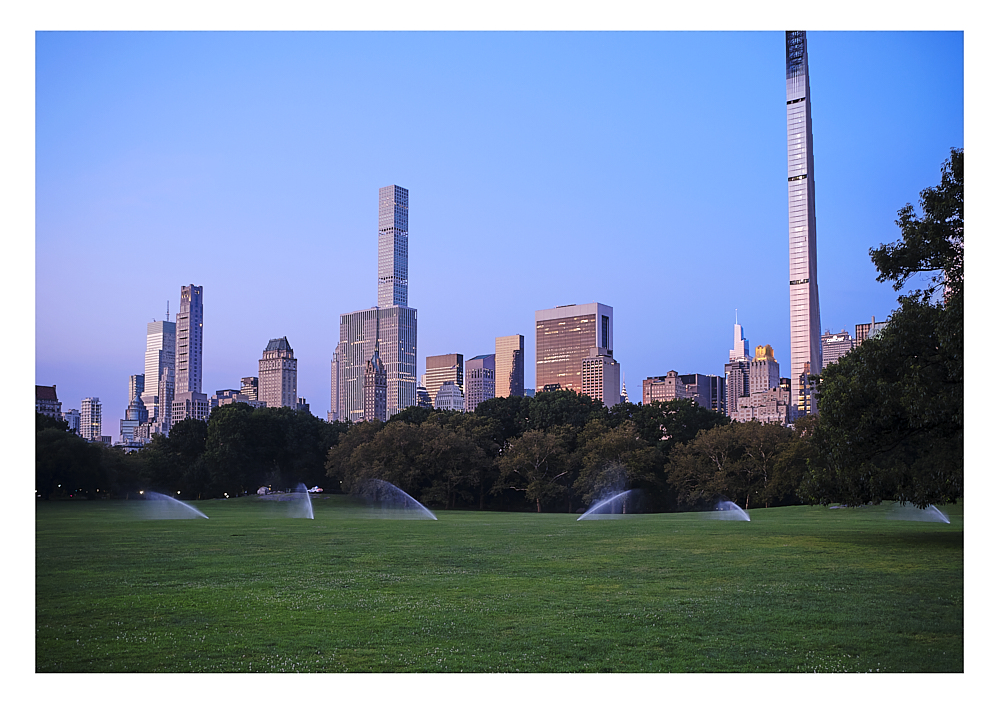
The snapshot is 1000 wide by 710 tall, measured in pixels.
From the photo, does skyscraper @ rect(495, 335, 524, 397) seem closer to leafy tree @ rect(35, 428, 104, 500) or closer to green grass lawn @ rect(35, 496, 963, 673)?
green grass lawn @ rect(35, 496, 963, 673)

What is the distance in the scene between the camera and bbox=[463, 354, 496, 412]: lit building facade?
267ft

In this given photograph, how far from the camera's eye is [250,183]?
64.7ft

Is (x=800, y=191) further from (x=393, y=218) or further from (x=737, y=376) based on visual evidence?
(x=737, y=376)

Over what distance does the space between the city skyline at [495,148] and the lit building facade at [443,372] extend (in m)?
72.3

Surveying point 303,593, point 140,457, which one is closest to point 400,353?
point 140,457

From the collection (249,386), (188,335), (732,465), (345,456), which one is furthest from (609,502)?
(249,386)

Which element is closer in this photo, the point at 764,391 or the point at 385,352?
the point at 764,391

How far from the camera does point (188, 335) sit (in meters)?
38.9

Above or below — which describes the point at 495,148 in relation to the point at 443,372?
above

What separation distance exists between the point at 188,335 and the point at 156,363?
2095mm

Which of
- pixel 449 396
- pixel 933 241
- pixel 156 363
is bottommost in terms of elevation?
pixel 449 396
